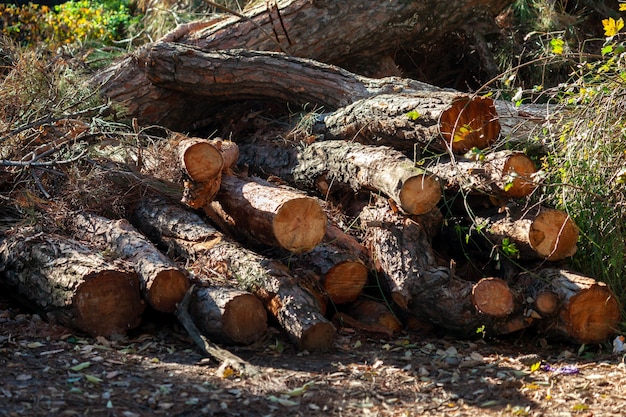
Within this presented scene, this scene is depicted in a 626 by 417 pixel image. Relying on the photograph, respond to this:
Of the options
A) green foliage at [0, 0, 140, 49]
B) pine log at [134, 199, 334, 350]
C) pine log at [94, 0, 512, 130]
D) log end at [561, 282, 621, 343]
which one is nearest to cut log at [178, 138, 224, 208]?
pine log at [134, 199, 334, 350]

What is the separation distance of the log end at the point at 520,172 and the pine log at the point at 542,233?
108 millimetres

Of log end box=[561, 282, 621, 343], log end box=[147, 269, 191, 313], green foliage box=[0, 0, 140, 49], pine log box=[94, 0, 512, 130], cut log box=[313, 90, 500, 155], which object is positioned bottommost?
log end box=[561, 282, 621, 343]

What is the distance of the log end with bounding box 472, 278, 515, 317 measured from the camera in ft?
13.7

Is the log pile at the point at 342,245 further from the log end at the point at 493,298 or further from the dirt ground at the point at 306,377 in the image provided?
the dirt ground at the point at 306,377

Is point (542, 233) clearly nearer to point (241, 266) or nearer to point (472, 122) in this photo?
point (472, 122)

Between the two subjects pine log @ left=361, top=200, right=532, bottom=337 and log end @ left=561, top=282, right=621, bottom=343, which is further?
pine log @ left=361, top=200, right=532, bottom=337

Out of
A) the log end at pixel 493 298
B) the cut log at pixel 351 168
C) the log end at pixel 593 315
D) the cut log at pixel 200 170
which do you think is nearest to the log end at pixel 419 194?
the cut log at pixel 351 168

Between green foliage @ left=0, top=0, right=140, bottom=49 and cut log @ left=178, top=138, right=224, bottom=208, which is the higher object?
green foliage @ left=0, top=0, right=140, bottom=49

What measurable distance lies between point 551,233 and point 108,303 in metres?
2.26

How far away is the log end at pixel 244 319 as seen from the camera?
162 inches

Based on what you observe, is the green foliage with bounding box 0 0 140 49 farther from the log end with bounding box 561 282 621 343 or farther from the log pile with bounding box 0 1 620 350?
the log end with bounding box 561 282 621 343

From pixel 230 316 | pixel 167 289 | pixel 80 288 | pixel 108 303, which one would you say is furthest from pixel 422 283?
pixel 80 288

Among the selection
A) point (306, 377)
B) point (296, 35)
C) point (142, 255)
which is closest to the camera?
point (306, 377)

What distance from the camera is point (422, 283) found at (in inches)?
172
